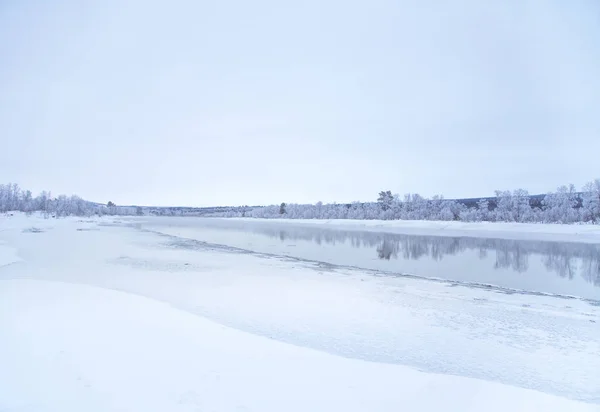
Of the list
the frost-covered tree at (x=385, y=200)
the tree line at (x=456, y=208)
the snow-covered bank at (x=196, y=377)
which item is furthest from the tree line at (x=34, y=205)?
the snow-covered bank at (x=196, y=377)

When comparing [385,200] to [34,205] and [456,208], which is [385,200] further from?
[34,205]

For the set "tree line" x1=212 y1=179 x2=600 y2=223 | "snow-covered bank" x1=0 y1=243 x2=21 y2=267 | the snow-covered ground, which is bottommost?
the snow-covered ground

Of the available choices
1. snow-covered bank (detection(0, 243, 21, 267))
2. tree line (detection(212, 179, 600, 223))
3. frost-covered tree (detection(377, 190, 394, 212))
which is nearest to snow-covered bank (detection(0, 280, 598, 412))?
snow-covered bank (detection(0, 243, 21, 267))

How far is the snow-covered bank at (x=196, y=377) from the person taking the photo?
4.48 m

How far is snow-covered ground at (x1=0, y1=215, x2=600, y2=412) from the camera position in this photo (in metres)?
4.71

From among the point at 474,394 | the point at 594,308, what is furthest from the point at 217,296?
the point at 594,308

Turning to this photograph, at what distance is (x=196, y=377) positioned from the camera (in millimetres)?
5145

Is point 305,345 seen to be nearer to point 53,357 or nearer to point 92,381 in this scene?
point 92,381

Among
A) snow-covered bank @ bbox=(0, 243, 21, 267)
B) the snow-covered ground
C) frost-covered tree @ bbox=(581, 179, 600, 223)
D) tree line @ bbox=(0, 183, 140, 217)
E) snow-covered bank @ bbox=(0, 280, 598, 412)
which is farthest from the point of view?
tree line @ bbox=(0, 183, 140, 217)

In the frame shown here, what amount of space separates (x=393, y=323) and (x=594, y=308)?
6956mm

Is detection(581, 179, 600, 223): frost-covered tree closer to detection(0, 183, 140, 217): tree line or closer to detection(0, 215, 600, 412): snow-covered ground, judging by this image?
detection(0, 215, 600, 412): snow-covered ground

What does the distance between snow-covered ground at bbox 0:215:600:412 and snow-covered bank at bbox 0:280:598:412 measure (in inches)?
1.0

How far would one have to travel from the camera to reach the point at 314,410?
14.5ft

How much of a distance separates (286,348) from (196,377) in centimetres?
192
